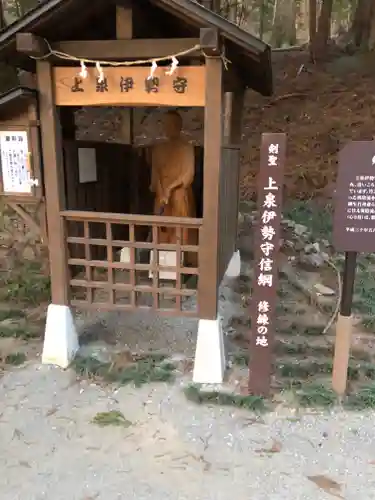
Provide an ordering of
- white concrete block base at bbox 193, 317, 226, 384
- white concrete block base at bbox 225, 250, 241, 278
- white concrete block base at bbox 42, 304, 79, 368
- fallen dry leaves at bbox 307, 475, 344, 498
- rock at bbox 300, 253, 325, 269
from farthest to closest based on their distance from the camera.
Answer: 1. rock at bbox 300, 253, 325, 269
2. white concrete block base at bbox 225, 250, 241, 278
3. white concrete block base at bbox 42, 304, 79, 368
4. white concrete block base at bbox 193, 317, 226, 384
5. fallen dry leaves at bbox 307, 475, 344, 498

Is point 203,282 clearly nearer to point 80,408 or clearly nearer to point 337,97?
point 80,408

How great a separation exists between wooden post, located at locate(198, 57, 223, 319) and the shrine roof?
0.25 m

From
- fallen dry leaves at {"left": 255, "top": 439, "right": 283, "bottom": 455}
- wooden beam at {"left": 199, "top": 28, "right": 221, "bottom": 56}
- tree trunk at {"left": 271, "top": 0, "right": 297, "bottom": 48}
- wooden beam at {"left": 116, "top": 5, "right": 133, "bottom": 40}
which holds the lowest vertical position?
fallen dry leaves at {"left": 255, "top": 439, "right": 283, "bottom": 455}

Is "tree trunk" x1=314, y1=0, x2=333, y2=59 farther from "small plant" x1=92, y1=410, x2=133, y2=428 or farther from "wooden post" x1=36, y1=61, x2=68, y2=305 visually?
"small plant" x1=92, y1=410, x2=133, y2=428

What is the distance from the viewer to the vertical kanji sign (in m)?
3.52

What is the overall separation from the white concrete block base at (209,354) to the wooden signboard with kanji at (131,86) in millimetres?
1858

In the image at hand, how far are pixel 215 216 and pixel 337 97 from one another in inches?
442

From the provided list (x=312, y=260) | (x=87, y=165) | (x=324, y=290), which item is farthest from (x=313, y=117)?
(x=87, y=165)

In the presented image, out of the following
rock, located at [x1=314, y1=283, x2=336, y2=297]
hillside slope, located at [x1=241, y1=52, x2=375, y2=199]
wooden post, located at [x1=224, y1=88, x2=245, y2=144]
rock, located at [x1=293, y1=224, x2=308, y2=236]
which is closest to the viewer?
wooden post, located at [x1=224, y1=88, x2=245, y2=144]

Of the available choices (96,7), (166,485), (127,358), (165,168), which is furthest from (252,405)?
(96,7)

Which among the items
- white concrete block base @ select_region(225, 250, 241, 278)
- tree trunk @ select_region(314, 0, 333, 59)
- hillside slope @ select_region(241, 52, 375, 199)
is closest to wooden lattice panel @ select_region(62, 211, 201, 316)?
white concrete block base @ select_region(225, 250, 241, 278)

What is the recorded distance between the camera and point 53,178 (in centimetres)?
412

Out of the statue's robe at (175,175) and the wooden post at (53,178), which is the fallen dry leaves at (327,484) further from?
the statue's robe at (175,175)

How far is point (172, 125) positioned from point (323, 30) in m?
12.6
